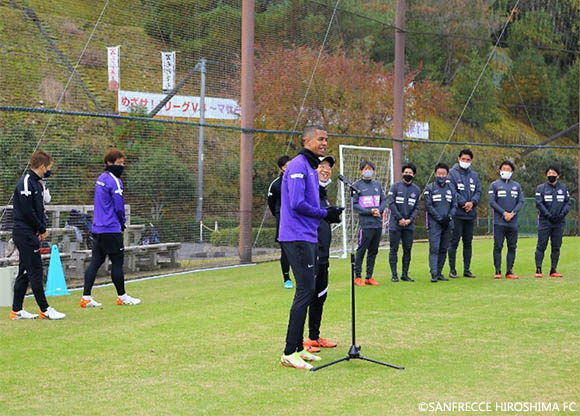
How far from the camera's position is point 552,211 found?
13.2m

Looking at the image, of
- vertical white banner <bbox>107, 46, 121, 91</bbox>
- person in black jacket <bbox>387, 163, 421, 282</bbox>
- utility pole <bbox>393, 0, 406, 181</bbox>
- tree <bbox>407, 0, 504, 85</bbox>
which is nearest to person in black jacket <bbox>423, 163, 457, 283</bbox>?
person in black jacket <bbox>387, 163, 421, 282</bbox>

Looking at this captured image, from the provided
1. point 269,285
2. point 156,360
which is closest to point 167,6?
point 269,285

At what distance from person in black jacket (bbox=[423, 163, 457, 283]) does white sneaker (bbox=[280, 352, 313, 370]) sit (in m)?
6.38

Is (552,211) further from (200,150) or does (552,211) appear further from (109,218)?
(109,218)

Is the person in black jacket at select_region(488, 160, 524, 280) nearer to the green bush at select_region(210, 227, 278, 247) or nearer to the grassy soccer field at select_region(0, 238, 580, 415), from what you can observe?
the grassy soccer field at select_region(0, 238, 580, 415)

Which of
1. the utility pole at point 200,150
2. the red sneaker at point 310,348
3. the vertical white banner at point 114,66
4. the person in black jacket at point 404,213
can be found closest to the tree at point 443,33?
the utility pole at point 200,150

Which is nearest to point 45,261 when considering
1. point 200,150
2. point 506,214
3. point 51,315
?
point 51,315

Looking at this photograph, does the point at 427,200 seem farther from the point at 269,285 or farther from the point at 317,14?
the point at 317,14

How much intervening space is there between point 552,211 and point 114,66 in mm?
8130

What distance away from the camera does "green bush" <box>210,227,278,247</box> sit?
15352 millimetres

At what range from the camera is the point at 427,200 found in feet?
42.4

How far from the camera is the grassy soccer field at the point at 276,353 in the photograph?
573cm

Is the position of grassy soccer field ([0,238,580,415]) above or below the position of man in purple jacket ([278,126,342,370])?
below

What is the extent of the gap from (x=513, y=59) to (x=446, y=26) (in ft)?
21.2
